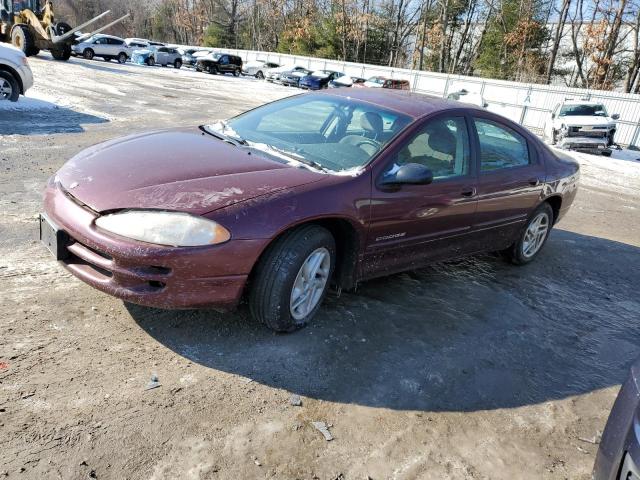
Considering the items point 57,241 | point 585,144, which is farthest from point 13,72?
point 585,144

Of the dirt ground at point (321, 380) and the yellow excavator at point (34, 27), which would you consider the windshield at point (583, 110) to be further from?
the yellow excavator at point (34, 27)

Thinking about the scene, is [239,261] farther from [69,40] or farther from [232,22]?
[232,22]

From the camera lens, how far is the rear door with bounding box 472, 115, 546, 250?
448cm

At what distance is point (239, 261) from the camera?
2975mm

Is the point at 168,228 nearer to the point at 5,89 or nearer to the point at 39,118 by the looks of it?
the point at 39,118

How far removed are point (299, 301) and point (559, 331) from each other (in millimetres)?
2165

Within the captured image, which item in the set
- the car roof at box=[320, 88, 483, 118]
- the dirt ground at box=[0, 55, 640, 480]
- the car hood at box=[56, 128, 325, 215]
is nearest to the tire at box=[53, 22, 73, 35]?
the dirt ground at box=[0, 55, 640, 480]

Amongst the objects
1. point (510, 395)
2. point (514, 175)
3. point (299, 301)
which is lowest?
point (510, 395)

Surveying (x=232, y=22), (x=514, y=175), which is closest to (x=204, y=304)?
(x=514, y=175)

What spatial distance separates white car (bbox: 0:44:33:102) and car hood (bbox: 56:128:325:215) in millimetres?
8120

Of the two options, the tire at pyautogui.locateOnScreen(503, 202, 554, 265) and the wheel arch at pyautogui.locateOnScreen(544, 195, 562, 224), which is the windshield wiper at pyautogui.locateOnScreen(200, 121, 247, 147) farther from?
the wheel arch at pyautogui.locateOnScreen(544, 195, 562, 224)

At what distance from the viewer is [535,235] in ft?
18.2

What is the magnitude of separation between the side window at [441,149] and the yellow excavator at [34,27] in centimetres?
2413

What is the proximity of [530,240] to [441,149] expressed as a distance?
1960 mm
